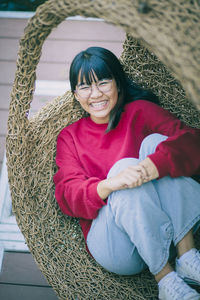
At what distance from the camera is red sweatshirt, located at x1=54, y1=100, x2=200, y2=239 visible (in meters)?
0.94

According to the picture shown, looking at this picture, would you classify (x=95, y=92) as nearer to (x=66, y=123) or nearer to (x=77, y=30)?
(x=66, y=123)

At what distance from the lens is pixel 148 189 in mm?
900

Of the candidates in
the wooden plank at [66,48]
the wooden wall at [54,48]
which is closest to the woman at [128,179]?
the wooden wall at [54,48]

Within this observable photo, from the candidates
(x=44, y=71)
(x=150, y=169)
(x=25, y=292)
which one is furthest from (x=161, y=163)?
(x=44, y=71)

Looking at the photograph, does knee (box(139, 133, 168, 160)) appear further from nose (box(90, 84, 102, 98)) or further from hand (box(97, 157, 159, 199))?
nose (box(90, 84, 102, 98))

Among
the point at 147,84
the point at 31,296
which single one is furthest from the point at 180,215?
the point at 31,296

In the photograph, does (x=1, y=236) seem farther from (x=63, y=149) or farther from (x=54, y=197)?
(x=63, y=149)

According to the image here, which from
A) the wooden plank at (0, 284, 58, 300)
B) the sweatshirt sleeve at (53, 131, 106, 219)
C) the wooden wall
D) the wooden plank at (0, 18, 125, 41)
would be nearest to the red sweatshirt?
the sweatshirt sleeve at (53, 131, 106, 219)

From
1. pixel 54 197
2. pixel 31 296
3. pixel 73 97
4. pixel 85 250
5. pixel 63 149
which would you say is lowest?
pixel 31 296

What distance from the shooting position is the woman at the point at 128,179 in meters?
0.87

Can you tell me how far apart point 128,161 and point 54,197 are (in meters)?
0.34

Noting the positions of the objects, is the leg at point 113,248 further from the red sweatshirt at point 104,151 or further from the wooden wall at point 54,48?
the wooden wall at point 54,48

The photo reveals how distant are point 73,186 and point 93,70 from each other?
387 mm

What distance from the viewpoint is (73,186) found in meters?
1.03
